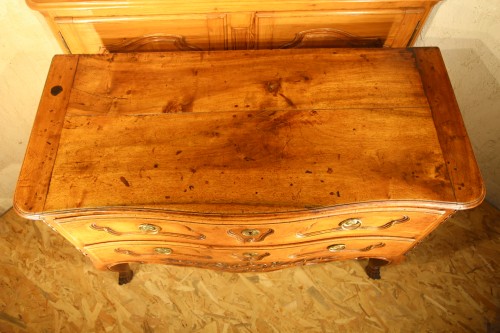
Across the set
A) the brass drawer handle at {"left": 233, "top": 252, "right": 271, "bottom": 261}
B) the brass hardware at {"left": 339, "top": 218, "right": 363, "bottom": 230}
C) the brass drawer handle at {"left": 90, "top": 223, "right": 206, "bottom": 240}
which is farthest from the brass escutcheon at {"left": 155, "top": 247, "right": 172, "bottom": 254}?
the brass hardware at {"left": 339, "top": 218, "right": 363, "bottom": 230}

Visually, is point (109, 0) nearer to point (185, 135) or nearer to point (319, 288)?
point (185, 135)

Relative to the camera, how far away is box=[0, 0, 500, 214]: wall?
52.0 inches

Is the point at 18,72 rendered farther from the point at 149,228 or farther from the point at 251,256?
the point at 251,256

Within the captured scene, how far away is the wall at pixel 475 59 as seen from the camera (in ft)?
4.42

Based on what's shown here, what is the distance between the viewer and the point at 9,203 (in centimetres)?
198

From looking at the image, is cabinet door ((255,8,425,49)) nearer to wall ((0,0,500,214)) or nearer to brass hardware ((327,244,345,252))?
wall ((0,0,500,214))

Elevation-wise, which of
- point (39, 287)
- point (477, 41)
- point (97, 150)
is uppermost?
point (477, 41)

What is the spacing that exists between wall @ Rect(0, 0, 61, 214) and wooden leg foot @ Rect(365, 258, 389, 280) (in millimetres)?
1545

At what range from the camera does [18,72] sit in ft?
4.79

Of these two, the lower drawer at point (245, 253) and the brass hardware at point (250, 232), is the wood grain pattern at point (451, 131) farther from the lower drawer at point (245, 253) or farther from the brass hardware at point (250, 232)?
the brass hardware at point (250, 232)

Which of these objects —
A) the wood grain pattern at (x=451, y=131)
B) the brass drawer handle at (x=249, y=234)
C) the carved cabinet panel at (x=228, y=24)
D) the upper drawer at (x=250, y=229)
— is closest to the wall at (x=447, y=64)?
the carved cabinet panel at (x=228, y=24)

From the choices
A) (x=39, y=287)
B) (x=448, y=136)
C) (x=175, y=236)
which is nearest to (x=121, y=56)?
(x=175, y=236)

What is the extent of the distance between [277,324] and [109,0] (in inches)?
56.6

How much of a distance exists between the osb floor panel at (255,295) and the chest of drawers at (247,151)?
1.78ft
